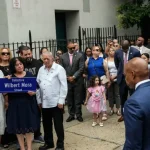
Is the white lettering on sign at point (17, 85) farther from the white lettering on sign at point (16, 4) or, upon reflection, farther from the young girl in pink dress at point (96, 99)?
the white lettering on sign at point (16, 4)

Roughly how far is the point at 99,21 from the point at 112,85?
6.72 meters

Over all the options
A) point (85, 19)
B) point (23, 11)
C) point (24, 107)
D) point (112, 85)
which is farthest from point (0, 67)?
point (85, 19)

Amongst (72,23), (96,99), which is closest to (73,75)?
(96,99)

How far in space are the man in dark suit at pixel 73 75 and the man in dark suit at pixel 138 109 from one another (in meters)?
4.28

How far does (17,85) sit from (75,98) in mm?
2481

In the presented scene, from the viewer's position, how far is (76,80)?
7125mm

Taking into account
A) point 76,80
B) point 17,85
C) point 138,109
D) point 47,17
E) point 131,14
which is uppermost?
point 131,14

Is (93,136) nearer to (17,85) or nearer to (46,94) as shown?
(46,94)

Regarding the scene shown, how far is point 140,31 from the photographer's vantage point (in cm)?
1612

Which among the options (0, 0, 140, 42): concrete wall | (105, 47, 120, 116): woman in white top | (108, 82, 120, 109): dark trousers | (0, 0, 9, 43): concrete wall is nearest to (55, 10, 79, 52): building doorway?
(0, 0, 140, 42): concrete wall

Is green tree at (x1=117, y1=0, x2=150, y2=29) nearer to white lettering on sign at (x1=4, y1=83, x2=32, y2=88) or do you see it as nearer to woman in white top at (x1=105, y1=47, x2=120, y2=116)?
woman in white top at (x1=105, y1=47, x2=120, y2=116)

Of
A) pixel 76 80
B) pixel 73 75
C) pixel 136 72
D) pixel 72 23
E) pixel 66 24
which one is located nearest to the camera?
pixel 136 72

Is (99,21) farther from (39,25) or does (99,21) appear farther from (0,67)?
(0,67)

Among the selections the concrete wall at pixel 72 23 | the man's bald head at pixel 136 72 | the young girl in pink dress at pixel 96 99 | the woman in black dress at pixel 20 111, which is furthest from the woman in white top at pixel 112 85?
the concrete wall at pixel 72 23
